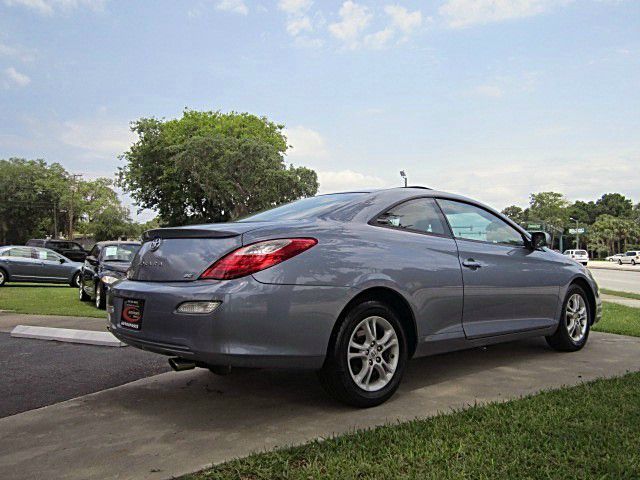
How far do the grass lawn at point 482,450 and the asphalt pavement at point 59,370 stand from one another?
85.0 inches

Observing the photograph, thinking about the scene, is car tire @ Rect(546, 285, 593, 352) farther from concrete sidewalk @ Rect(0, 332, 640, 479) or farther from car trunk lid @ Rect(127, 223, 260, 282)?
car trunk lid @ Rect(127, 223, 260, 282)

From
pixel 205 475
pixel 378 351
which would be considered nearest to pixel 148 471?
pixel 205 475

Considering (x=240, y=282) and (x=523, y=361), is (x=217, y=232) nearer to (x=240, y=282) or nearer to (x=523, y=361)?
(x=240, y=282)

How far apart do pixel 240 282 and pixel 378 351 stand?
1.11 m

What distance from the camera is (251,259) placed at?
341cm

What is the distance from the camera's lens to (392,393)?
3.86 meters

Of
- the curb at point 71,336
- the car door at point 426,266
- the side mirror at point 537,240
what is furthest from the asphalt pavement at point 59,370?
the side mirror at point 537,240

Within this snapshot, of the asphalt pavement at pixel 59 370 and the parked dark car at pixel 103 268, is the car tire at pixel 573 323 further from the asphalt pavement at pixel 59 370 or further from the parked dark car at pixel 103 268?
the parked dark car at pixel 103 268

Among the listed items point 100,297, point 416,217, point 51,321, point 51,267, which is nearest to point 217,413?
point 416,217

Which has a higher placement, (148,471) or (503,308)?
(503,308)

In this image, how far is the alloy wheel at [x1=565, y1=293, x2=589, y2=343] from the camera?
5.66 meters

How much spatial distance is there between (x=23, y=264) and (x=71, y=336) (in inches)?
523

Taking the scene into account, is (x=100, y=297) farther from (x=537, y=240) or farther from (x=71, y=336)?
(x=537, y=240)

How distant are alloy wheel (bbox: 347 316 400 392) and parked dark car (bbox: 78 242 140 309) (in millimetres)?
7843
